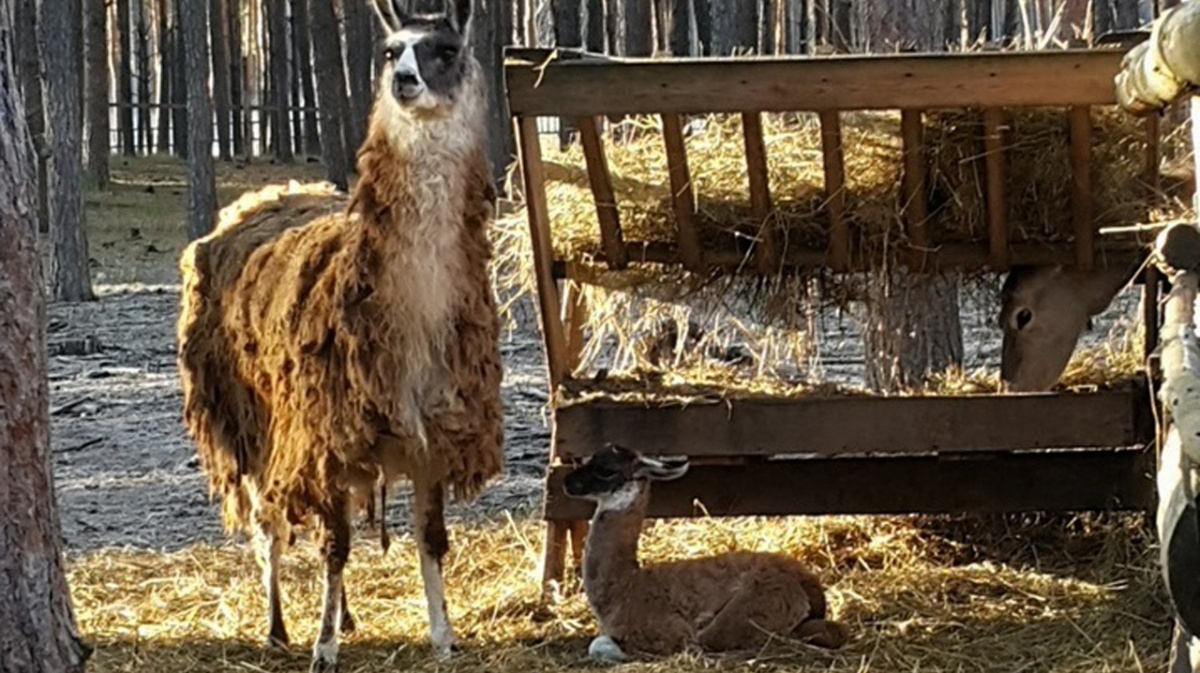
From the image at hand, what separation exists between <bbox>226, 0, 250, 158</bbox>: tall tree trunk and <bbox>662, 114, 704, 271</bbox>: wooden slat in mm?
35778

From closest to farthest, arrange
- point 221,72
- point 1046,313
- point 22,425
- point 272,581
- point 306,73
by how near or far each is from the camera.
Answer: point 22,425, point 272,581, point 1046,313, point 221,72, point 306,73

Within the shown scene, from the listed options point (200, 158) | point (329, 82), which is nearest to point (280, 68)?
point (329, 82)

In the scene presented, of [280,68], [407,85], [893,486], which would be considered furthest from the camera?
[280,68]

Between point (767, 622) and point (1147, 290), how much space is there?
1.94 m

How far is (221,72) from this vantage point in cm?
3828

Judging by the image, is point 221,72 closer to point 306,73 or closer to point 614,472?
point 306,73

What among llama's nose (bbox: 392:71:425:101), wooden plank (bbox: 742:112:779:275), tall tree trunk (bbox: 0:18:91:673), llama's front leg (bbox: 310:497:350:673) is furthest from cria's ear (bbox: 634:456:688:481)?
tall tree trunk (bbox: 0:18:91:673)

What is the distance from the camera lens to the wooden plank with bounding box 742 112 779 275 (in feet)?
22.2

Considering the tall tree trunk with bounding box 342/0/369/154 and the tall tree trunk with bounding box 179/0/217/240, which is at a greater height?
the tall tree trunk with bounding box 342/0/369/154

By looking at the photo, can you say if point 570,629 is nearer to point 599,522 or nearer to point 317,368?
point 599,522

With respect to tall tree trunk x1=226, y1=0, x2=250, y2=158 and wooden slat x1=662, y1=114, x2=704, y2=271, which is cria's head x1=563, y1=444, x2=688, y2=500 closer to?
wooden slat x1=662, y1=114, x2=704, y2=271

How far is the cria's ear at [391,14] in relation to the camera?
6.95 m

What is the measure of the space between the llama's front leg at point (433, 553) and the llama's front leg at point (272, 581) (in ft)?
2.11

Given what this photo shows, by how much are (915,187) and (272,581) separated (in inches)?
110
